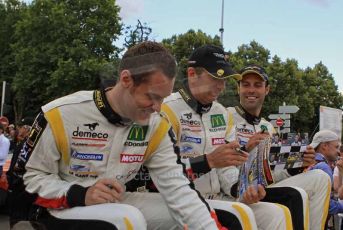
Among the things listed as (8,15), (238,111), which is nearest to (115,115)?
(238,111)

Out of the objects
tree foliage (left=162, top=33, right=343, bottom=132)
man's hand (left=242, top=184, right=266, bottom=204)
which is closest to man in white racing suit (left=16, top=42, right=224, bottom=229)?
man's hand (left=242, top=184, right=266, bottom=204)

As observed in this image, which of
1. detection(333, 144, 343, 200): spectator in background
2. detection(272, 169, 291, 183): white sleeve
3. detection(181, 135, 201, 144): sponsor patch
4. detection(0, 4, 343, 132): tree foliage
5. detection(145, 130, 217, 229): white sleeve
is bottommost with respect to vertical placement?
detection(333, 144, 343, 200): spectator in background

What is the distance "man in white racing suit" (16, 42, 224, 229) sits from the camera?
186cm

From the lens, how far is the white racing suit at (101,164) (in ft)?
6.20

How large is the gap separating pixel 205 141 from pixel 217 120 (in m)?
0.18

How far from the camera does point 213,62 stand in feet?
8.97

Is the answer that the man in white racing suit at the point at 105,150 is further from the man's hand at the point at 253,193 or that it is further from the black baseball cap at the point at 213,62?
the black baseball cap at the point at 213,62

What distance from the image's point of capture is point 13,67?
31.7m

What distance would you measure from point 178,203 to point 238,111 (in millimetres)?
1413

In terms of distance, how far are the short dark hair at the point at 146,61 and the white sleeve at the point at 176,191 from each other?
1.26 ft

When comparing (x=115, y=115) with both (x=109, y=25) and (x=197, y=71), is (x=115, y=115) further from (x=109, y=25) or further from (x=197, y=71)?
(x=109, y=25)

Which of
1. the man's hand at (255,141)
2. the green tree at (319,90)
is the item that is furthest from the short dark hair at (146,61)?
the green tree at (319,90)

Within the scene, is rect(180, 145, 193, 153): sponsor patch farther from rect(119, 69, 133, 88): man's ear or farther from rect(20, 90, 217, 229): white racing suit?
rect(119, 69, 133, 88): man's ear

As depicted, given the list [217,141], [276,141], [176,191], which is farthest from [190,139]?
[276,141]
